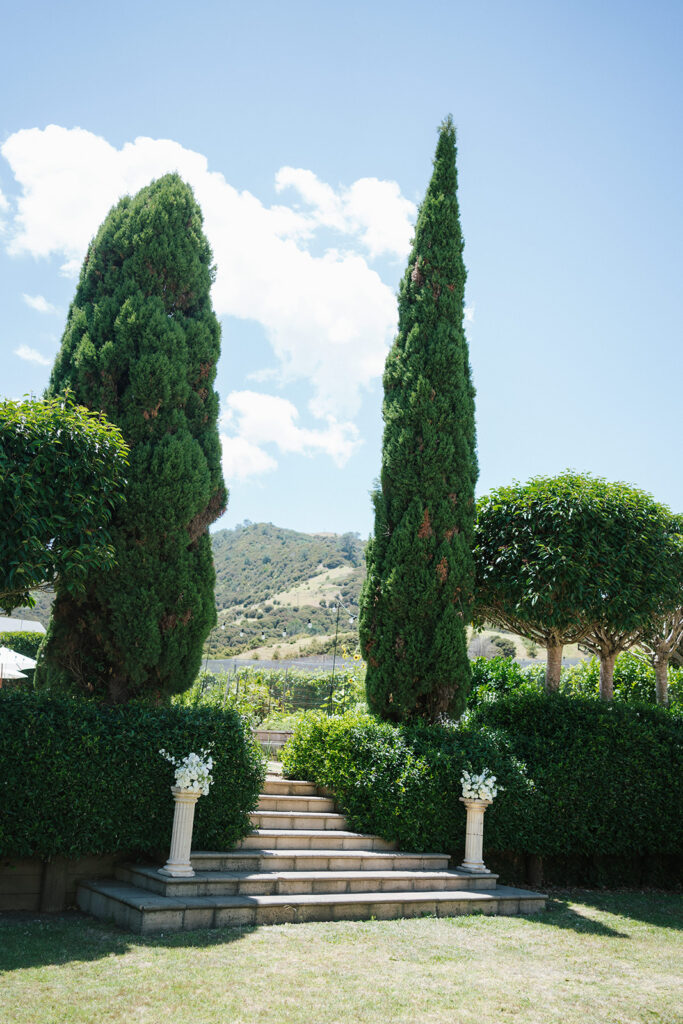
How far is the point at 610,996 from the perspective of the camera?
4711mm

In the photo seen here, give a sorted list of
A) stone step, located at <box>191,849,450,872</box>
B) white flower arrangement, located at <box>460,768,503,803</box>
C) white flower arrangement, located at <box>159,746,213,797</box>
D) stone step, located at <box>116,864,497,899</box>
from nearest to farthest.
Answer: stone step, located at <box>116,864,497,899</box> → white flower arrangement, located at <box>159,746,213,797</box> → stone step, located at <box>191,849,450,872</box> → white flower arrangement, located at <box>460,768,503,803</box>

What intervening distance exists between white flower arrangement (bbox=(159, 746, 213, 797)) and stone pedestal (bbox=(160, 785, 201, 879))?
0.06 meters

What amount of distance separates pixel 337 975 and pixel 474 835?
3447 millimetres

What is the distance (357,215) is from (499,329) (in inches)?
98.3

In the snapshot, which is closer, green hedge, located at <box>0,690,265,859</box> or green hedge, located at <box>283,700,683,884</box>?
green hedge, located at <box>0,690,265,859</box>

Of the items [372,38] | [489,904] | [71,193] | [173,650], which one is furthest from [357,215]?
[489,904]

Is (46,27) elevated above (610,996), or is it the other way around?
(46,27)

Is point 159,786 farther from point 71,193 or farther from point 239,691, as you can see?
point 239,691

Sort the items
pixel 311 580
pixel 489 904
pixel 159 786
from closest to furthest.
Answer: pixel 159 786 < pixel 489 904 < pixel 311 580

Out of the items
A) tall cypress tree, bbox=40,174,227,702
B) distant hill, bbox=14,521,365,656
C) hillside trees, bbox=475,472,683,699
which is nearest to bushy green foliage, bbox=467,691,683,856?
hillside trees, bbox=475,472,683,699

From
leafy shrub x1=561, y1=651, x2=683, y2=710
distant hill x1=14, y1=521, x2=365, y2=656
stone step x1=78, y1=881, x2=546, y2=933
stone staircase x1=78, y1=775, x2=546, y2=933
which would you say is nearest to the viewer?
stone step x1=78, y1=881, x2=546, y2=933

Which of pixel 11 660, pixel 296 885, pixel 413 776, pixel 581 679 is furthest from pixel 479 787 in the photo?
pixel 11 660

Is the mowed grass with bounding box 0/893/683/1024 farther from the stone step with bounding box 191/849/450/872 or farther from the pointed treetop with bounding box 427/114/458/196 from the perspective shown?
the pointed treetop with bounding box 427/114/458/196

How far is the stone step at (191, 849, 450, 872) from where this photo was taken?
253 inches
